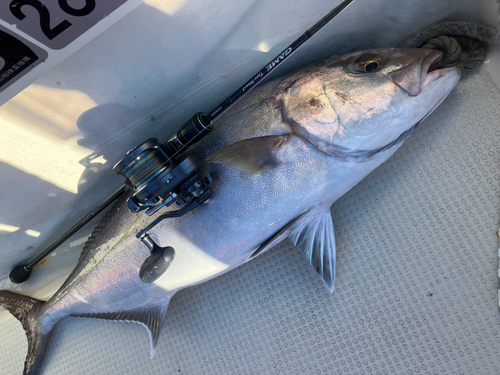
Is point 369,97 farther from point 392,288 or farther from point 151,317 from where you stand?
point 151,317

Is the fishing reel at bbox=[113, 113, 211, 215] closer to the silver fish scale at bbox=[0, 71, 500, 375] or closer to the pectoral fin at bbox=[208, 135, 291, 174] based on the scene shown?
the pectoral fin at bbox=[208, 135, 291, 174]

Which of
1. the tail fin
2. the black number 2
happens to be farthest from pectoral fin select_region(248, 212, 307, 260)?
the tail fin

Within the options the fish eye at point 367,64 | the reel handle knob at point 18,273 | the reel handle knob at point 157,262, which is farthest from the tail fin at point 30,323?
the fish eye at point 367,64

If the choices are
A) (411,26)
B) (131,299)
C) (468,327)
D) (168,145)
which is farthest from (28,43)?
(468,327)

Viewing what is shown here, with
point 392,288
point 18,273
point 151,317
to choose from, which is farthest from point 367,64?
point 18,273

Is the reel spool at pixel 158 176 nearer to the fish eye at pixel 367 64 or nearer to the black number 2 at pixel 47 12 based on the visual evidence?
the black number 2 at pixel 47 12

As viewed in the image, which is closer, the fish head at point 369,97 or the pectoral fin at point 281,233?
the fish head at point 369,97
